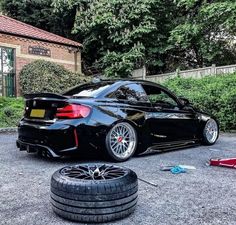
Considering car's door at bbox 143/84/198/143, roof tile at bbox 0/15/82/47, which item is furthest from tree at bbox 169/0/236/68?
car's door at bbox 143/84/198/143

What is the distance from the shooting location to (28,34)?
15672 millimetres

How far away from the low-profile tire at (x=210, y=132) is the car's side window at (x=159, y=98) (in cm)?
101

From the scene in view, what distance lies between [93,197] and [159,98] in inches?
145

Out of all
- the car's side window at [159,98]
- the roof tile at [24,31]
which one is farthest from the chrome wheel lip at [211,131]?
the roof tile at [24,31]

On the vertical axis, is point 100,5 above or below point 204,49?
above

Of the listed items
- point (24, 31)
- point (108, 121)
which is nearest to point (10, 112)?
point (108, 121)

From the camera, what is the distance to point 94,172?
3.06m

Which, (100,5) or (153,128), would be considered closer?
(153,128)

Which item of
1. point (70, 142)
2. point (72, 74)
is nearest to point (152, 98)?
point (70, 142)

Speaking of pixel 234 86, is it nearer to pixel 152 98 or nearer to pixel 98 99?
pixel 152 98

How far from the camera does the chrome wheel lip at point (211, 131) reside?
6852 millimetres

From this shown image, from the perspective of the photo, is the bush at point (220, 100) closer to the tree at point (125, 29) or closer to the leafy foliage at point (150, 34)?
the leafy foliage at point (150, 34)

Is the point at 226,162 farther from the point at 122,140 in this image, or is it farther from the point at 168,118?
the point at 122,140

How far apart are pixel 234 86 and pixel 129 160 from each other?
17.8 feet
